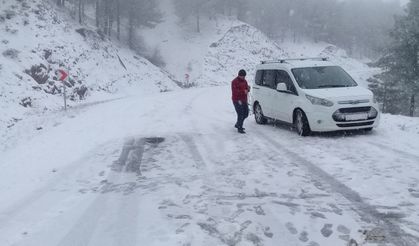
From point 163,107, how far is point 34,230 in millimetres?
14287

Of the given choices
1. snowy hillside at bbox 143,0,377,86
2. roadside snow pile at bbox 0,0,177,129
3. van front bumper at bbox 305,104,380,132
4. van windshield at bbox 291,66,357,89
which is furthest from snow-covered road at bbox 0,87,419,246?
snowy hillside at bbox 143,0,377,86

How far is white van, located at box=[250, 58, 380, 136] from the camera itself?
11.0m

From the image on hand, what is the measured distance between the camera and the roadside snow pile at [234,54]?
5426cm

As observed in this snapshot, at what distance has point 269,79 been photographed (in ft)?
45.4

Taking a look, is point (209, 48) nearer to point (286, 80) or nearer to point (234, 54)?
point (234, 54)

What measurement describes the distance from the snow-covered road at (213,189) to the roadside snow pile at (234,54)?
39.6 meters

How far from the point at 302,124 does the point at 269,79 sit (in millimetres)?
2729

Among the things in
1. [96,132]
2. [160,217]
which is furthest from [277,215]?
[96,132]

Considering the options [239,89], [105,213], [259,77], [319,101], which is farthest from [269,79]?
[105,213]

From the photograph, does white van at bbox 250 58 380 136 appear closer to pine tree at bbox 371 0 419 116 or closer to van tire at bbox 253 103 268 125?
van tire at bbox 253 103 268 125

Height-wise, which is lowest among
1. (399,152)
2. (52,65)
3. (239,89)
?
(399,152)

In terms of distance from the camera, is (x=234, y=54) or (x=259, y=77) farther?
(x=234, y=54)

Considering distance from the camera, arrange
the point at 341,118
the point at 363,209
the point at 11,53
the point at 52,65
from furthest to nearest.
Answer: the point at 52,65, the point at 11,53, the point at 341,118, the point at 363,209

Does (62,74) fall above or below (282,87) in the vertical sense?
above
